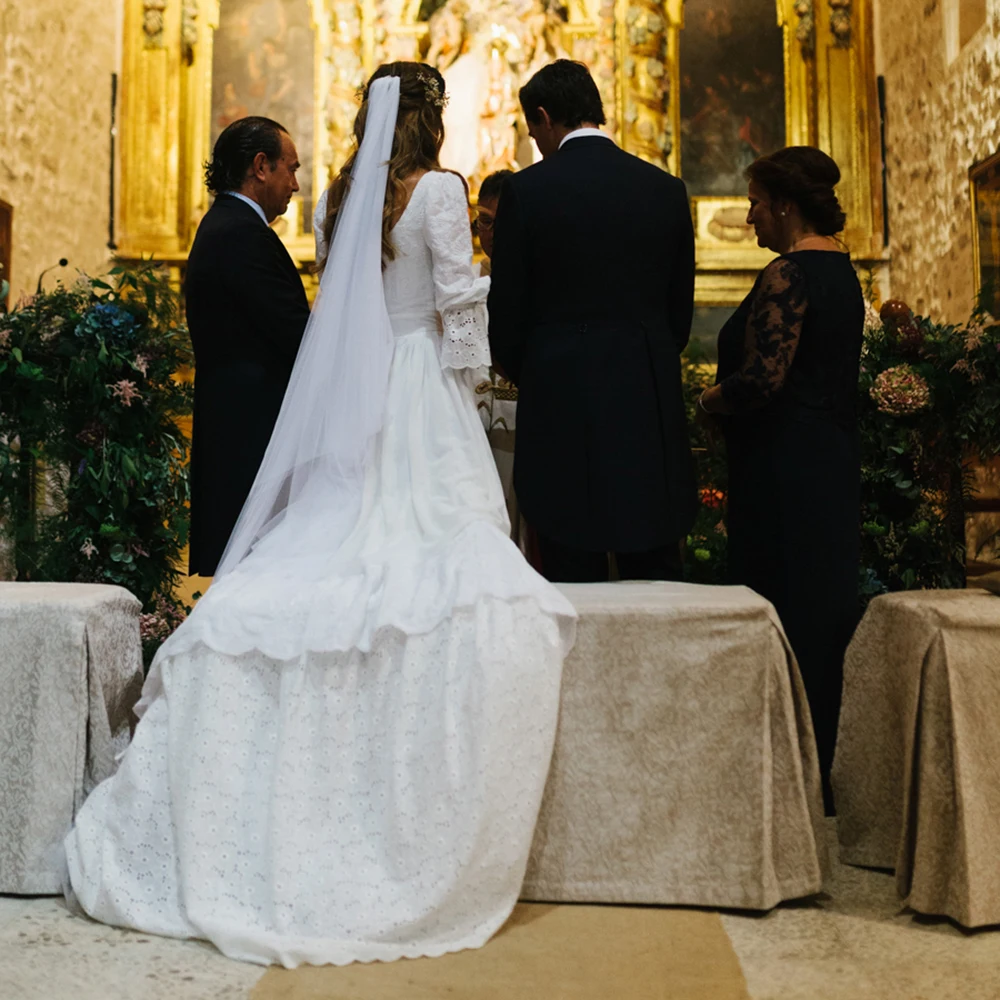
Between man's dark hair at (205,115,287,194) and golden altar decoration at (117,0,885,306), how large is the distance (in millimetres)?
6388

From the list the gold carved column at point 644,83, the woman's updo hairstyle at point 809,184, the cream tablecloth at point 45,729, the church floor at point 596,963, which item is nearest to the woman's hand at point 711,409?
the woman's updo hairstyle at point 809,184

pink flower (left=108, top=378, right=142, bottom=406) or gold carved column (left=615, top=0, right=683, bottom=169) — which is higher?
gold carved column (left=615, top=0, right=683, bottom=169)

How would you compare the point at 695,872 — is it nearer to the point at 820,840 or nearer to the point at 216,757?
the point at 820,840

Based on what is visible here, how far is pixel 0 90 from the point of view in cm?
870

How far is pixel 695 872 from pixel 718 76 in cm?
923

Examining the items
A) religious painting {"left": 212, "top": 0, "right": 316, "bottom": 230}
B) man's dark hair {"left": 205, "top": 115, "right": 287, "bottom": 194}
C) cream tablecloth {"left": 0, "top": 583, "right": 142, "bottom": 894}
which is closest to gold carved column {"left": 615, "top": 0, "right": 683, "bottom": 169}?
religious painting {"left": 212, "top": 0, "right": 316, "bottom": 230}

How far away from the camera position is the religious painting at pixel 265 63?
10.8 metres

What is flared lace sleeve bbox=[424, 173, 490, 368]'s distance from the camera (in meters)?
3.29

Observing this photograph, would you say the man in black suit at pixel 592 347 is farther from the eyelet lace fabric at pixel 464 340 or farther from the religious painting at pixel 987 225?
the religious painting at pixel 987 225

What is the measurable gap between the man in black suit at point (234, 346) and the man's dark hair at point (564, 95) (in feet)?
3.04

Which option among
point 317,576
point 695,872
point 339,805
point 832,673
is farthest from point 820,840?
point 317,576

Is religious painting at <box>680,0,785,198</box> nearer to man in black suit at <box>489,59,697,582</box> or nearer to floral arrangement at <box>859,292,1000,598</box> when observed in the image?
floral arrangement at <box>859,292,1000,598</box>

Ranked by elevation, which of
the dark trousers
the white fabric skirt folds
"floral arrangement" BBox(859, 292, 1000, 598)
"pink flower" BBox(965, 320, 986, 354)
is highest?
"pink flower" BBox(965, 320, 986, 354)

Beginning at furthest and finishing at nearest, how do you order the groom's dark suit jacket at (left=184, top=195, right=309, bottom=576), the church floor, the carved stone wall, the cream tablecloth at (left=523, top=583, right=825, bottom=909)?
the carved stone wall < the groom's dark suit jacket at (left=184, top=195, right=309, bottom=576) < the cream tablecloth at (left=523, top=583, right=825, bottom=909) < the church floor
